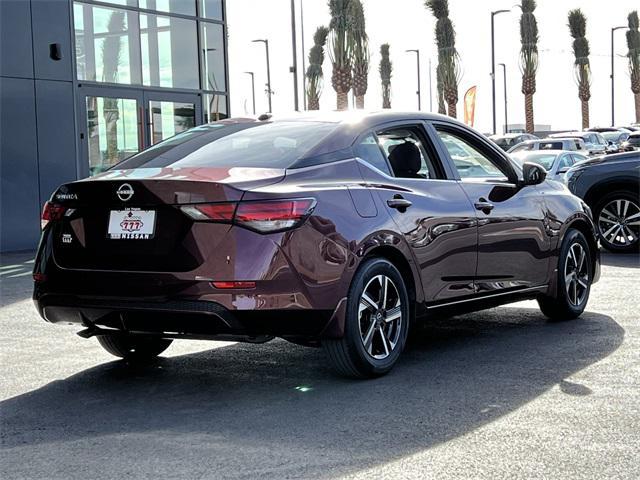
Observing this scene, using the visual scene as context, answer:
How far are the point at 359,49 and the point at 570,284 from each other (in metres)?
38.1

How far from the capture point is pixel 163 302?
561 cm

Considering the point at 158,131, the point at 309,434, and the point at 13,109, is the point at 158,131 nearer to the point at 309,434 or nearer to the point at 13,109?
the point at 13,109

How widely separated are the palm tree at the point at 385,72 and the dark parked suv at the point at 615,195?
274 ft

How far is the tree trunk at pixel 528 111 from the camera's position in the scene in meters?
63.0

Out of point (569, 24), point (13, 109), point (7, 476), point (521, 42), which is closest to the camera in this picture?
point (7, 476)

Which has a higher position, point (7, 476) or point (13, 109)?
point (13, 109)

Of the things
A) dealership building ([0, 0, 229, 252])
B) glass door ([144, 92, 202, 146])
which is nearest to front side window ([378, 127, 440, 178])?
dealership building ([0, 0, 229, 252])

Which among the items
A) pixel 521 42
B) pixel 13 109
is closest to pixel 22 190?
pixel 13 109

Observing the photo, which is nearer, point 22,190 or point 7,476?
point 7,476

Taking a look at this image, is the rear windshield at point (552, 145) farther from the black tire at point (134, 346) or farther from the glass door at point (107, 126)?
the black tire at point (134, 346)

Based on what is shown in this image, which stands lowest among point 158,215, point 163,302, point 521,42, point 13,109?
point 163,302

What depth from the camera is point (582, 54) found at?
77.1 m

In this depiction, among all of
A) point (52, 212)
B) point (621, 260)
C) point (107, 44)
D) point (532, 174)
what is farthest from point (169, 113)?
point (52, 212)

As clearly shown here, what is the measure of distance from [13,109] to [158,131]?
365 centimetres
